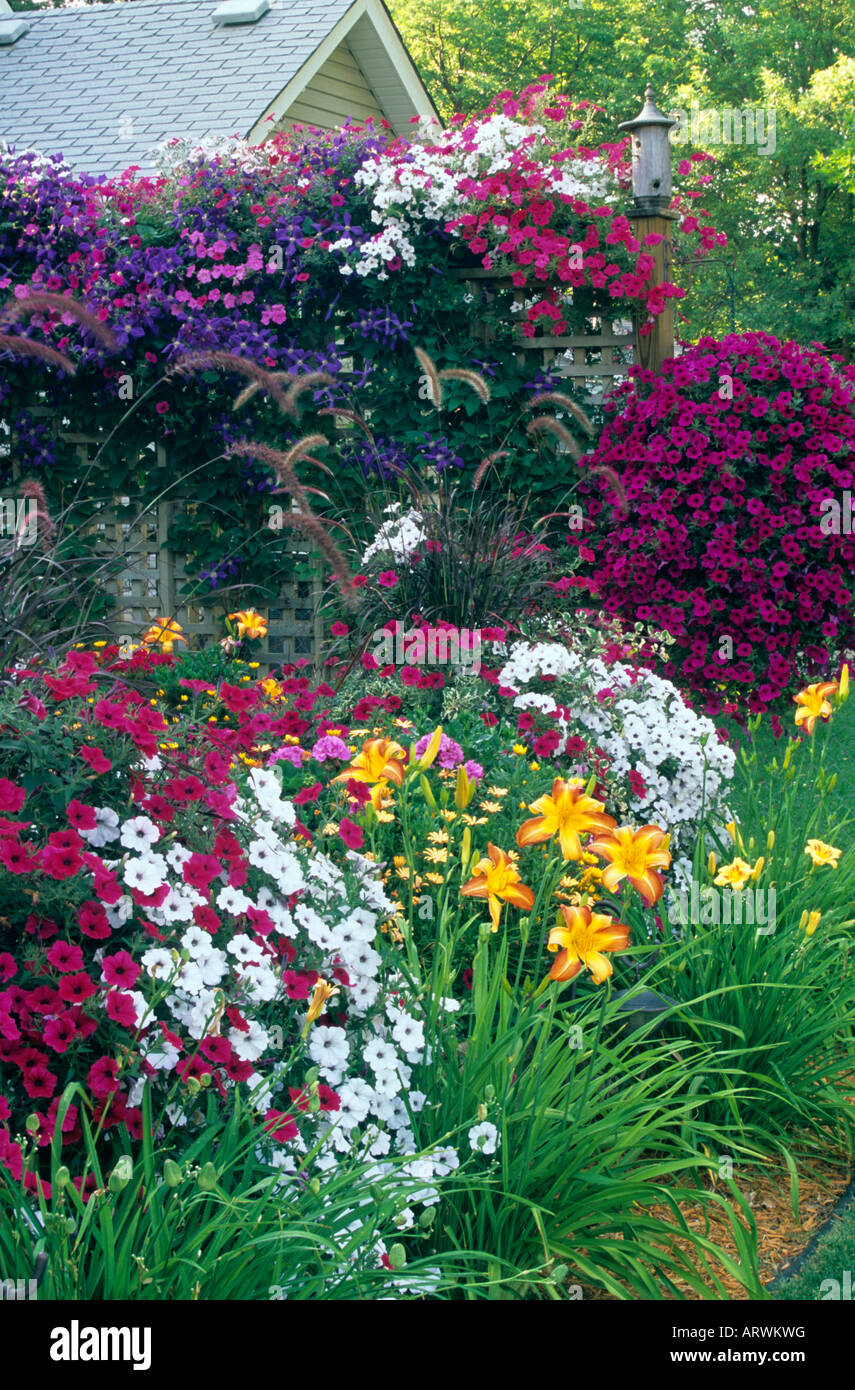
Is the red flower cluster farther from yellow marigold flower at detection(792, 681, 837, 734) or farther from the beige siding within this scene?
the beige siding

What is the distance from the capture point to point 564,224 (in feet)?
18.6

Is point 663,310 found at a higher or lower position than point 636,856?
higher

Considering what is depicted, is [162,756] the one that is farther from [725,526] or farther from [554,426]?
[725,526]

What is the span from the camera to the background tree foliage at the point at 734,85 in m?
18.6

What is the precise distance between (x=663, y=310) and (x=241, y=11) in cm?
864

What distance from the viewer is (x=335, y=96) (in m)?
11.8

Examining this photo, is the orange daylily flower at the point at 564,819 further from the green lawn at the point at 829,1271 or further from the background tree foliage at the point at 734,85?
the background tree foliage at the point at 734,85

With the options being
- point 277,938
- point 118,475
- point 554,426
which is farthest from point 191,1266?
point 118,475

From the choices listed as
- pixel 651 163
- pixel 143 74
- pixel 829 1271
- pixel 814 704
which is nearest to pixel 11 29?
pixel 143 74

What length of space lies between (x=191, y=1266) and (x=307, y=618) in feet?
15.7

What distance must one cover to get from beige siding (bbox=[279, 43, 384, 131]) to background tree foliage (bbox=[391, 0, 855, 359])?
275 inches

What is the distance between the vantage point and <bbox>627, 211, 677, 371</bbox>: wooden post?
5645 millimetres

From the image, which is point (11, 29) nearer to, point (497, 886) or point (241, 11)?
point (241, 11)

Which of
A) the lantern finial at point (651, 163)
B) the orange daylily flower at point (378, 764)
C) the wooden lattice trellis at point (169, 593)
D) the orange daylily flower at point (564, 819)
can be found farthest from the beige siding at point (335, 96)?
the orange daylily flower at point (564, 819)
